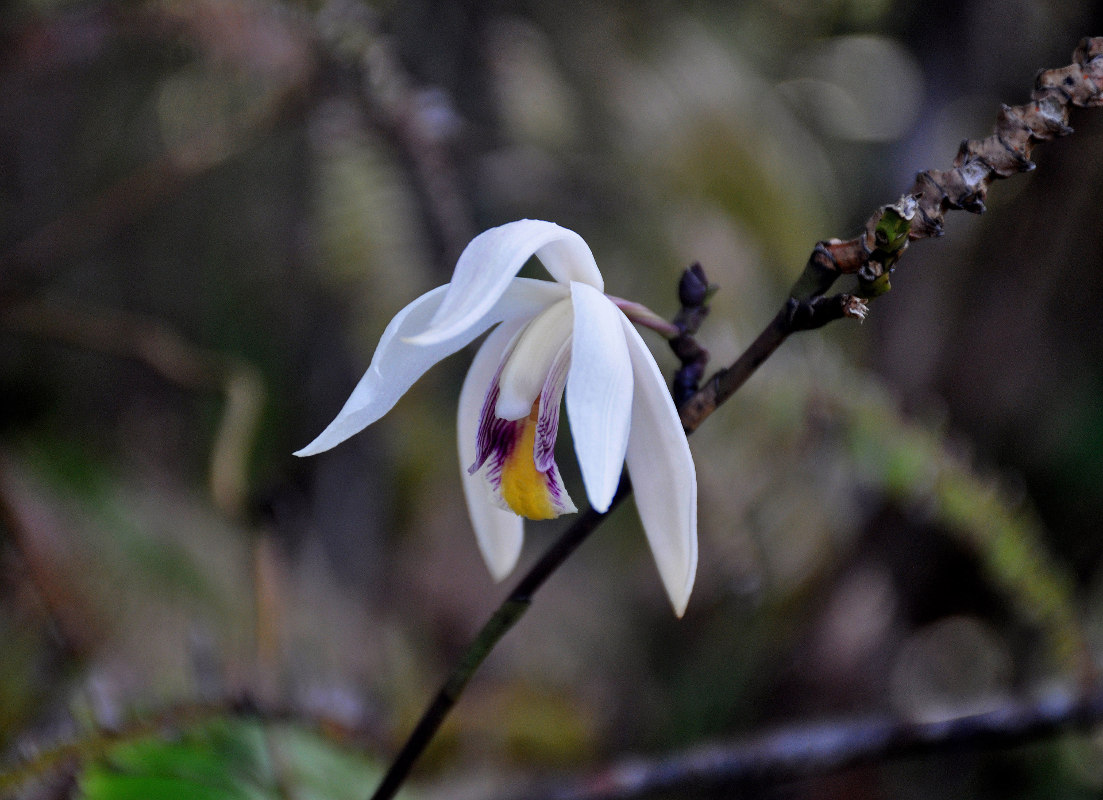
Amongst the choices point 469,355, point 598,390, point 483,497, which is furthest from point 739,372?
point 469,355

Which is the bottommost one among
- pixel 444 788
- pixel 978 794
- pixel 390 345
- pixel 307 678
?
pixel 978 794

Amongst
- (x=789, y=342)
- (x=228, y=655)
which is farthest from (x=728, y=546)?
(x=228, y=655)

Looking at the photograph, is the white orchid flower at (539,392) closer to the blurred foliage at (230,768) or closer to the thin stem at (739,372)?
the thin stem at (739,372)

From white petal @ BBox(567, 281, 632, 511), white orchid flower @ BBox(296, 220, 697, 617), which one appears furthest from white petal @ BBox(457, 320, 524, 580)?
white petal @ BBox(567, 281, 632, 511)

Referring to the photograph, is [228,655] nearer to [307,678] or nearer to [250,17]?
[307,678]

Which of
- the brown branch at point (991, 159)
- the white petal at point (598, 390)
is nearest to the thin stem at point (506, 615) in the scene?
the white petal at point (598, 390)
